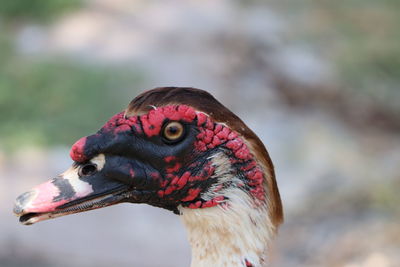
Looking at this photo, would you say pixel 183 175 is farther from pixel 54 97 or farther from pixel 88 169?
pixel 54 97

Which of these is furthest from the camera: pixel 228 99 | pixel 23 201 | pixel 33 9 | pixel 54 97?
pixel 33 9

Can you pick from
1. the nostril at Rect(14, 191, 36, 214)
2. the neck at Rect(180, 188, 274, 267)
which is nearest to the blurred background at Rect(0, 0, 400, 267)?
the neck at Rect(180, 188, 274, 267)

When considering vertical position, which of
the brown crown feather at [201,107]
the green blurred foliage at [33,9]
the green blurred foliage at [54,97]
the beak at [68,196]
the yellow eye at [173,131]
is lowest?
the beak at [68,196]

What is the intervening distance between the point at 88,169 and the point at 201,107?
1.47 ft

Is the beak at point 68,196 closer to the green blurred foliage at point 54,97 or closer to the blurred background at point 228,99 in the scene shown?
the blurred background at point 228,99

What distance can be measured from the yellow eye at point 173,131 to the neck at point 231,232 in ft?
0.90

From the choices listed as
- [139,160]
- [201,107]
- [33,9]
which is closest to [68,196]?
[139,160]

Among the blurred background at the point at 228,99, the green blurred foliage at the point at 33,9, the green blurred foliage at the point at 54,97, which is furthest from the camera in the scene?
the green blurred foliage at the point at 33,9

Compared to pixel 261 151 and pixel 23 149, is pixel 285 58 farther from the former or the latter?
pixel 261 151

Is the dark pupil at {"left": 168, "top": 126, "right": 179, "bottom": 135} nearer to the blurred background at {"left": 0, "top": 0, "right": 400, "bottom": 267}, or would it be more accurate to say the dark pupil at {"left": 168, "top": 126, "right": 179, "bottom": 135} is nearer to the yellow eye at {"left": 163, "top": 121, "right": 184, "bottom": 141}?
the yellow eye at {"left": 163, "top": 121, "right": 184, "bottom": 141}

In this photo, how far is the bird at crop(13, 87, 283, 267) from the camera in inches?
94.0

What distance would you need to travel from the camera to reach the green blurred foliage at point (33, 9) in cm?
877

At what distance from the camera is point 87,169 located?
2439mm

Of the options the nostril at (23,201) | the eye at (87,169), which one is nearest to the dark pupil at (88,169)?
the eye at (87,169)
